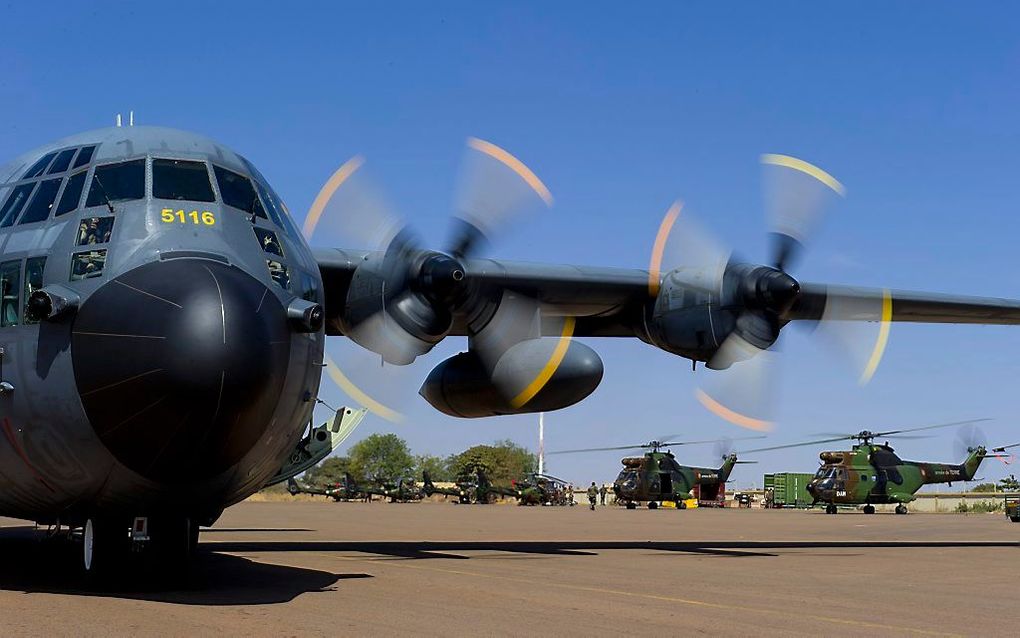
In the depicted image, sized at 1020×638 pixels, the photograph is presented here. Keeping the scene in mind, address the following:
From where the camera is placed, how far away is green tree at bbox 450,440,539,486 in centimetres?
11275

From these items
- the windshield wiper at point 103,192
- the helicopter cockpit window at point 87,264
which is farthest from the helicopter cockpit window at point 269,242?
the helicopter cockpit window at point 87,264

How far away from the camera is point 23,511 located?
37.0 ft

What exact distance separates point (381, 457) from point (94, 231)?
4388 inches

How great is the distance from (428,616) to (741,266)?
1000 cm

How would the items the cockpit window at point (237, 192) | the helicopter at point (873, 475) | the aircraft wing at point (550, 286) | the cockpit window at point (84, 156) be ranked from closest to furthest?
the cockpit window at point (237, 192) < the cockpit window at point (84, 156) < the aircraft wing at point (550, 286) < the helicopter at point (873, 475)

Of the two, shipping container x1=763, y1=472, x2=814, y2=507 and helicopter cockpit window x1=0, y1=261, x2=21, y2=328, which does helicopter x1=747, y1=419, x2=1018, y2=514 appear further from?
helicopter cockpit window x1=0, y1=261, x2=21, y2=328

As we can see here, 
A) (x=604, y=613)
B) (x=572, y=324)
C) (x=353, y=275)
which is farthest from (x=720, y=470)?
(x=604, y=613)

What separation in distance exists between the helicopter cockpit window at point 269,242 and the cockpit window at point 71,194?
1699 mm

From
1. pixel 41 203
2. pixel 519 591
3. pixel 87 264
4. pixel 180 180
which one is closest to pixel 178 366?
pixel 87 264

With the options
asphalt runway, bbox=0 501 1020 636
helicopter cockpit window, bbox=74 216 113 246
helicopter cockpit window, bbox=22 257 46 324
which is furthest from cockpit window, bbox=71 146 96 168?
asphalt runway, bbox=0 501 1020 636

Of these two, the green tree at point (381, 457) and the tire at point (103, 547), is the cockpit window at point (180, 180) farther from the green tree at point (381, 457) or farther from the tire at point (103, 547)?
the green tree at point (381, 457)

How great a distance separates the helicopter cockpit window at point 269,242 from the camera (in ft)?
34.4

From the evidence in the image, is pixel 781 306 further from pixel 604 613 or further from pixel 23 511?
pixel 23 511

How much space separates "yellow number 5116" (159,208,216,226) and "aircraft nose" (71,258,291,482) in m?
0.78
